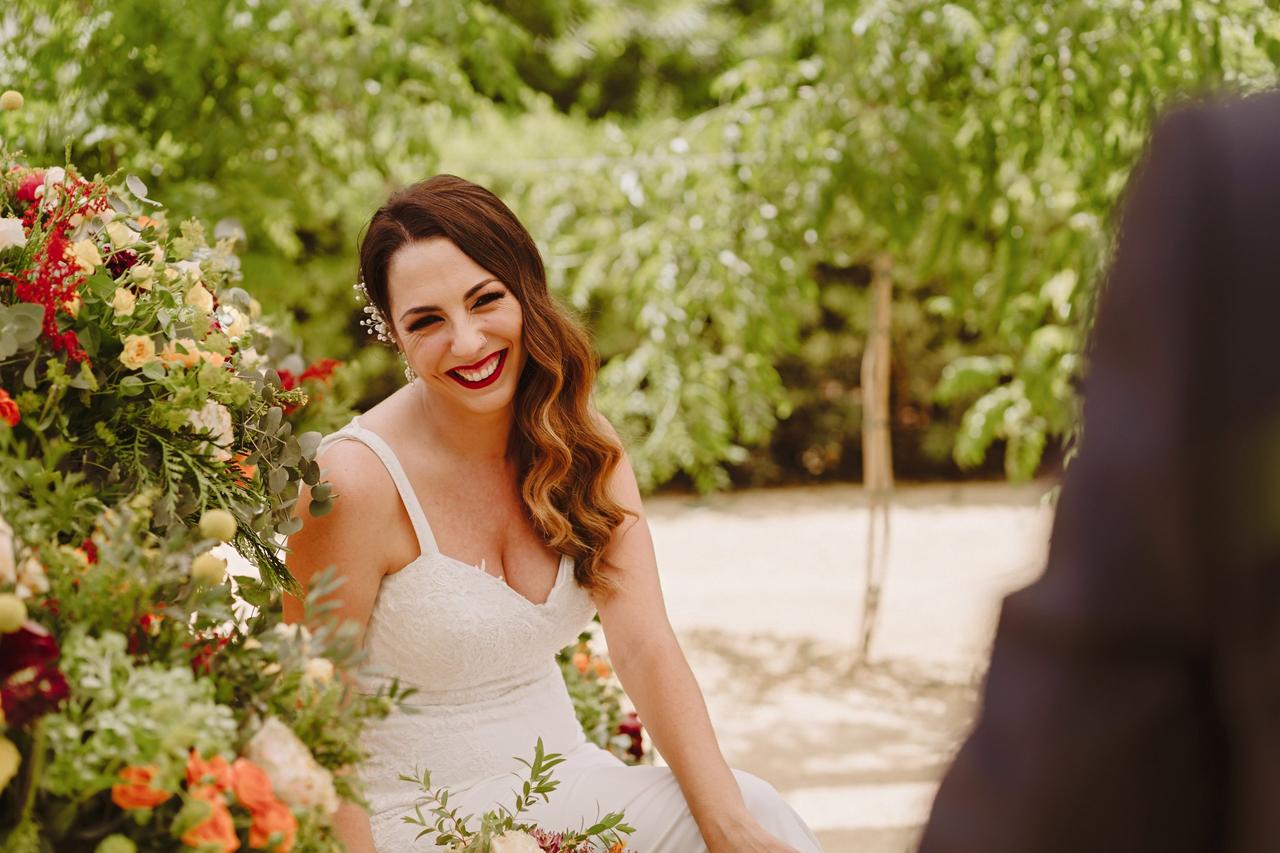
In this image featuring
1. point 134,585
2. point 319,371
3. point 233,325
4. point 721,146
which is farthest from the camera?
point 721,146

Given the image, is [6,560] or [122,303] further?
[122,303]

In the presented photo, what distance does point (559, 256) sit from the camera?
5301 millimetres

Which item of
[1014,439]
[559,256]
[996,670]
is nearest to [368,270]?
[996,670]

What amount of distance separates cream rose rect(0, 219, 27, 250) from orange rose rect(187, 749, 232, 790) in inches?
27.1

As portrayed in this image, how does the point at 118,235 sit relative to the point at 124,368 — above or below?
above

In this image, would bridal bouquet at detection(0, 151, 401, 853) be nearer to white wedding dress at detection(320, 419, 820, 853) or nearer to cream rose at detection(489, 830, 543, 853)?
cream rose at detection(489, 830, 543, 853)

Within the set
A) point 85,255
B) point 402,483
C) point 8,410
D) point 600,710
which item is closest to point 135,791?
point 8,410

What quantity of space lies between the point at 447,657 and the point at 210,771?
48.7 inches

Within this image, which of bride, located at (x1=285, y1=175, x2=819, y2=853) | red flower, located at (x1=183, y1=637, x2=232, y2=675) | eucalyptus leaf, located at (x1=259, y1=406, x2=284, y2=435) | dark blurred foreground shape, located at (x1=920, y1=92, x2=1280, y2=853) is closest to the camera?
dark blurred foreground shape, located at (x1=920, y1=92, x2=1280, y2=853)

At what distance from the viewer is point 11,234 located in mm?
1404

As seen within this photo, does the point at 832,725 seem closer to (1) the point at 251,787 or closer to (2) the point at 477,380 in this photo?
(2) the point at 477,380

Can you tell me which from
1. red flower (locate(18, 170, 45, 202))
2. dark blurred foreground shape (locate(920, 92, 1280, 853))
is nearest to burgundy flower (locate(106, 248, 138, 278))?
red flower (locate(18, 170, 45, 202))

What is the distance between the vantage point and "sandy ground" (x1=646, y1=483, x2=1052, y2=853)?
501cm

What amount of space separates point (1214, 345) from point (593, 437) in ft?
6.57
